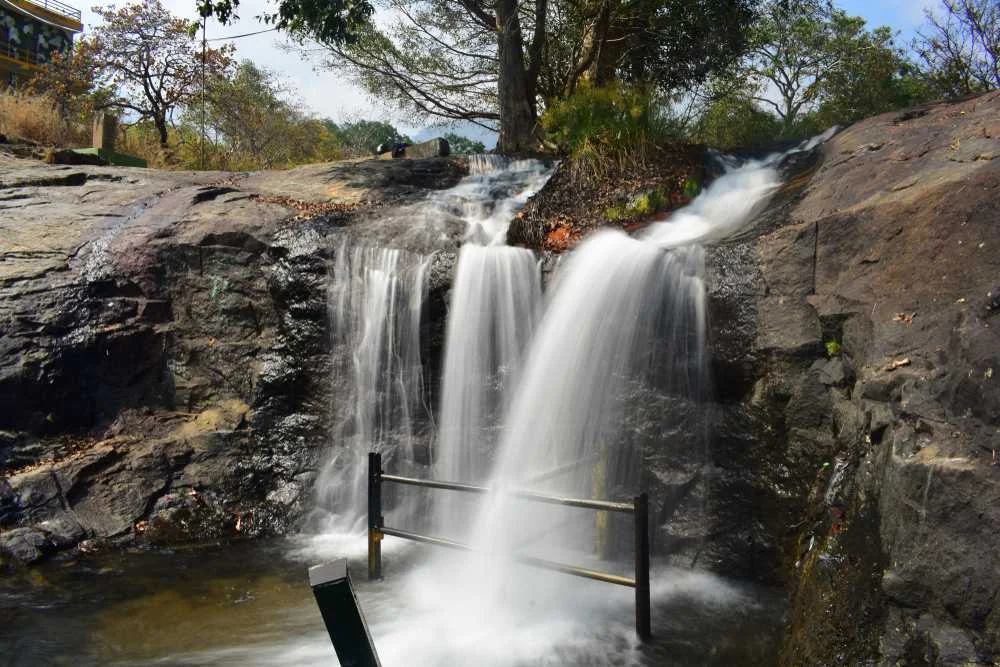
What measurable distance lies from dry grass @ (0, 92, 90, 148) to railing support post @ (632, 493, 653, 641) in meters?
14.3

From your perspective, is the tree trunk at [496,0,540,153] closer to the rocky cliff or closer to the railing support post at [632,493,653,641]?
the rocky cliff

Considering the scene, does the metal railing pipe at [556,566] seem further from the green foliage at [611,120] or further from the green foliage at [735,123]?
the green foliage at [735,123]

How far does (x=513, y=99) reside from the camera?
15281mm

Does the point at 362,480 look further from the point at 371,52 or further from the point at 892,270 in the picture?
the point at 371,52

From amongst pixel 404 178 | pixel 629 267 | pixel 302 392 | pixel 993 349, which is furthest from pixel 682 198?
pixel 993 349

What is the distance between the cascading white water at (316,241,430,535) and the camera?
814 cm

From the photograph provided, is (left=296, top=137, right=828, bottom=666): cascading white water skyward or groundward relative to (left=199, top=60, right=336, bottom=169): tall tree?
groundward

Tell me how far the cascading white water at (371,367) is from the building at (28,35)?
3408 centimetres

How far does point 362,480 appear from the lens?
26.7 feet

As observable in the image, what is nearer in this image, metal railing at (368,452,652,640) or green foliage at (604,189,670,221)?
metal railing at (368,452,652,640)

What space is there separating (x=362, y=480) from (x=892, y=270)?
5.40 meters

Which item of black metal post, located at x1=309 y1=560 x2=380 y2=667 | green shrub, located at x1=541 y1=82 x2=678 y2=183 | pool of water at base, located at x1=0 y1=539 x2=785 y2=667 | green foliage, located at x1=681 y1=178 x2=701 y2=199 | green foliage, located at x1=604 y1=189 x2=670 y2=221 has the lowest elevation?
pool of water at base, located at x1=0 y1=539 x2=785 y2=667

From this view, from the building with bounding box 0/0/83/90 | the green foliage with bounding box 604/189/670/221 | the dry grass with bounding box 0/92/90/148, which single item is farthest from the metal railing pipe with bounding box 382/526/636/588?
the building with bounding box 0/0/83/90

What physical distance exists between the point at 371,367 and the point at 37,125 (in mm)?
10735
